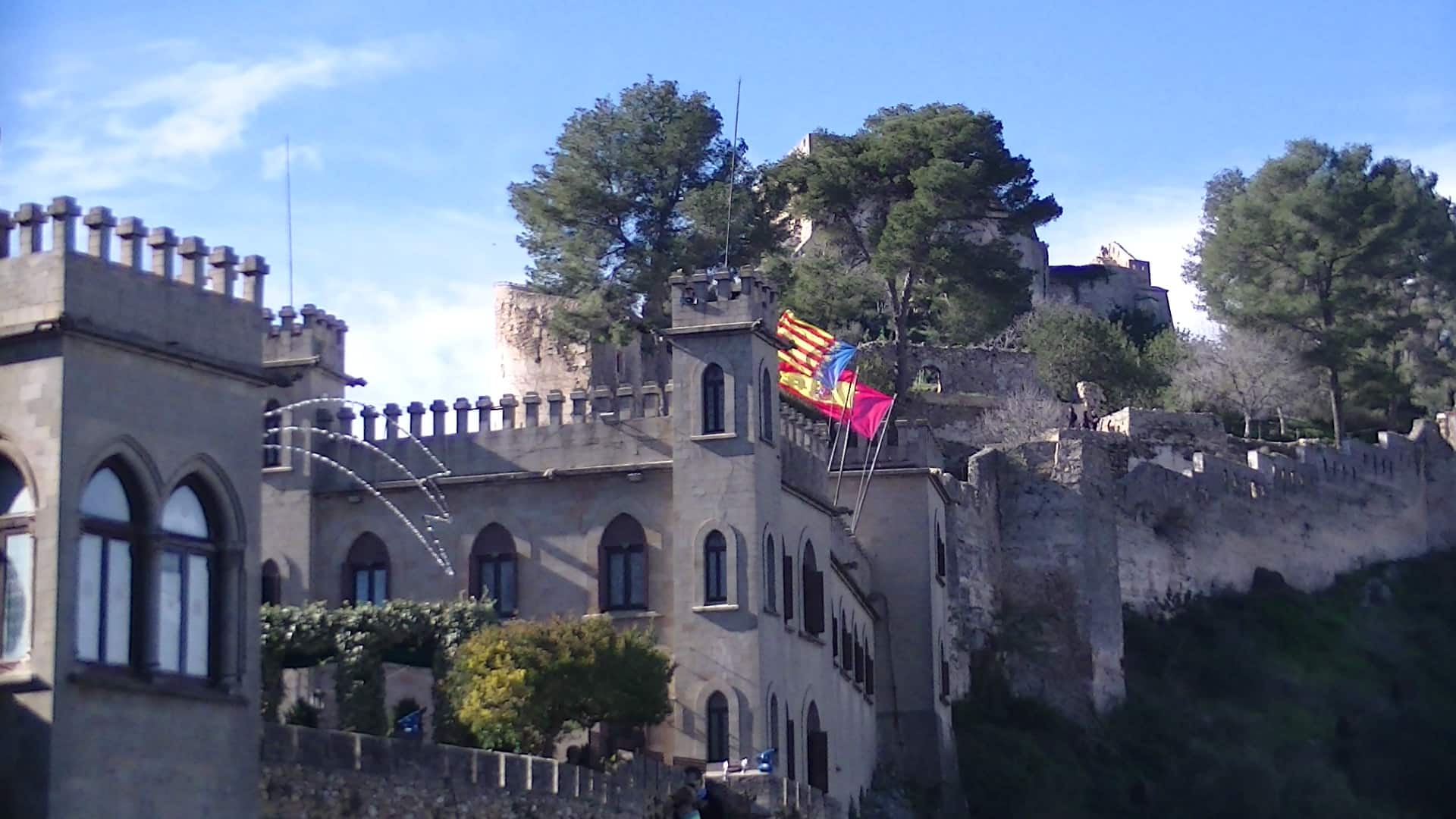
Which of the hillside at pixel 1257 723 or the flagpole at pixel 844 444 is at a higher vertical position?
the flagpole at pixel 844 444

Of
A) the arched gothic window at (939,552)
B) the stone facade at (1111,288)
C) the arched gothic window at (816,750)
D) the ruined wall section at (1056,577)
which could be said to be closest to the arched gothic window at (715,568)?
the arched gothic window at (816,750)

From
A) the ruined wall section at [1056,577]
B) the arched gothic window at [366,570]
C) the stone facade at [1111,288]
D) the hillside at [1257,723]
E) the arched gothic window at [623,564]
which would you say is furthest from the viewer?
the stone facade at [1111,288]

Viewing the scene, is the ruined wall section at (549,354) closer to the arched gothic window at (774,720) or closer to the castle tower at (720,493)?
the castle tower at (720,493)

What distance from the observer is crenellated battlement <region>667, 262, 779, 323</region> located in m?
46.6

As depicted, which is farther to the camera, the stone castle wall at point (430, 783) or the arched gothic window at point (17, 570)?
the stone castle wall at point (430, 783)

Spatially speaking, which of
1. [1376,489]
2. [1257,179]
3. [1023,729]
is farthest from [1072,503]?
[1257,179]

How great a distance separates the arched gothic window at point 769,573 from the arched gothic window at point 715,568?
564 mm

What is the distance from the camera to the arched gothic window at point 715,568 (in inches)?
1801

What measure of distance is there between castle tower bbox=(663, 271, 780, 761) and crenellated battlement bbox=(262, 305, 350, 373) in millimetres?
5297

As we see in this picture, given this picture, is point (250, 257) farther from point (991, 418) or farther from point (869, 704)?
point (991, 418)

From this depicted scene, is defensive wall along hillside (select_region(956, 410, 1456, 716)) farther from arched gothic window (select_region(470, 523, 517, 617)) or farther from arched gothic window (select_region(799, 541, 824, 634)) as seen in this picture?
arched gothic window (select_region(470, 523, 517, 617))

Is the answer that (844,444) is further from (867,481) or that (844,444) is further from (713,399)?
(713,399)

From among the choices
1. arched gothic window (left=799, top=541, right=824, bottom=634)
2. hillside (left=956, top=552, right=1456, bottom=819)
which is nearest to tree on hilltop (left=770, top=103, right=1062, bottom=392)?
hillside (left=956, top=552, right=1456, bottom=819)

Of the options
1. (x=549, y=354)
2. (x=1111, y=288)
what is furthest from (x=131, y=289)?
(x=1111, y=288)
